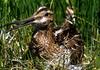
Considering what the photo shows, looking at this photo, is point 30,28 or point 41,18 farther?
point 30,28

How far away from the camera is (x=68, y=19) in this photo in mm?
5824

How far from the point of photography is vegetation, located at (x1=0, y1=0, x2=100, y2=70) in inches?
203

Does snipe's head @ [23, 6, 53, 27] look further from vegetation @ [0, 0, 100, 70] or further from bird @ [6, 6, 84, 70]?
vegetation @ [0, 0, 100, 70]

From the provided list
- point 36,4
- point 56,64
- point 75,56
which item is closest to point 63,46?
point 75,56

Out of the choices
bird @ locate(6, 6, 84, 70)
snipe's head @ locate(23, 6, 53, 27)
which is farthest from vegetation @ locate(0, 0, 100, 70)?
snipe's head @ locate(23, 6, 53, 27)

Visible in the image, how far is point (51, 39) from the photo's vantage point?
551cm

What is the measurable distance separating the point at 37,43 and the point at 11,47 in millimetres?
312

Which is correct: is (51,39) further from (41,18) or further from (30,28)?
(30,28)

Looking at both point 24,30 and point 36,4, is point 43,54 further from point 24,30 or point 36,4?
point 36,4

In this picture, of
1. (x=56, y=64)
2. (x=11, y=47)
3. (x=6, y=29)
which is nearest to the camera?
(x=56, y=64)

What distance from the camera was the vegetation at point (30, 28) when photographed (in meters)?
5.16

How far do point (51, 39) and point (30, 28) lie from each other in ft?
1.53

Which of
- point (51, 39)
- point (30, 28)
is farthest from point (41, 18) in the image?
point (30, 28)

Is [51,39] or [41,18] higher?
[41,18]
